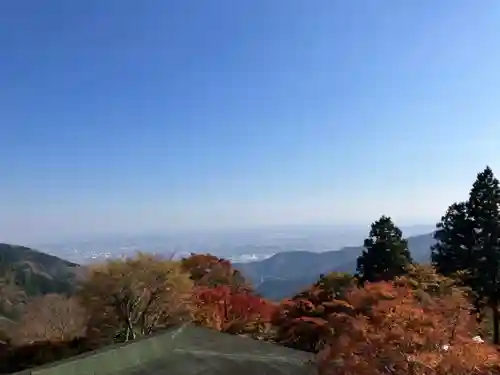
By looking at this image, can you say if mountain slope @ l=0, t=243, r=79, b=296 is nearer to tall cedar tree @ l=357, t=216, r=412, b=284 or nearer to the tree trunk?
tall cedar tree @ l=357, t=216, r=412, b=284

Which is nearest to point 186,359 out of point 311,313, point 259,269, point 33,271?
point 311,313

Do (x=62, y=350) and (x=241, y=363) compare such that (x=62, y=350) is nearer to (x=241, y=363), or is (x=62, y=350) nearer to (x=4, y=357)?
(x=4, y=357)

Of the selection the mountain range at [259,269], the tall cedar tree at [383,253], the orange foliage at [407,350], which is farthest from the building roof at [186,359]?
the tall cedar tree at [383,253]

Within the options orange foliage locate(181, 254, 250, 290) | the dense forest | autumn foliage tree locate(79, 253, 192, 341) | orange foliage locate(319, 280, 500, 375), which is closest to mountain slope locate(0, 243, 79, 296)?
orange foliage locate(181, 254, 250, 290)

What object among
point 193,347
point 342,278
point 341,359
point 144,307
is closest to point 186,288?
point 144,307

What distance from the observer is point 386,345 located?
7.52 meters

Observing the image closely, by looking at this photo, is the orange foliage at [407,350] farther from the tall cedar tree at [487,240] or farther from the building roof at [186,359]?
the tall cedar tree at [487,240]

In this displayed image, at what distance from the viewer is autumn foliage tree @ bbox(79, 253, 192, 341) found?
62.8 feet

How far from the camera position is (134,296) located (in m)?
19.2

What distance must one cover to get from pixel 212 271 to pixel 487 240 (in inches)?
639

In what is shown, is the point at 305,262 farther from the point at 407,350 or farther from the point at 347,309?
the point at 407,350

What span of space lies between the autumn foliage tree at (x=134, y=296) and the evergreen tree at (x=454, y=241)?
1340 cm

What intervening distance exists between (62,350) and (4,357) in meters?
2.89

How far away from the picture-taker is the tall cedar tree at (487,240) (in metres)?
24.3
